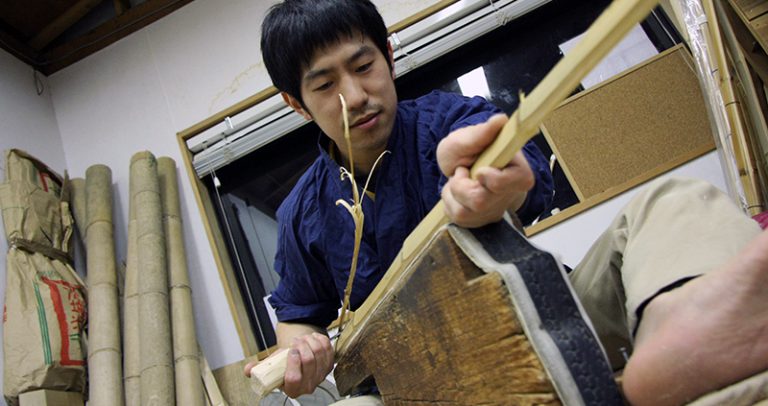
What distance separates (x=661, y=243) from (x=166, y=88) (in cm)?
270

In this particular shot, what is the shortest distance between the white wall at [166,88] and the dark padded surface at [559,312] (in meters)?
2.09

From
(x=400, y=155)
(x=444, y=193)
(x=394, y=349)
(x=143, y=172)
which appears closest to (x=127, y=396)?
(x=143, y=172)

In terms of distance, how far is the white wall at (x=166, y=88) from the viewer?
2.62m

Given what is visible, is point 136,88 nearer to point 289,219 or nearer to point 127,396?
point 127,396

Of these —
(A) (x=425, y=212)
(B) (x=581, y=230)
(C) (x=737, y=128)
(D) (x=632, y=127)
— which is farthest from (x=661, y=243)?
(D) (x=632, y=127)

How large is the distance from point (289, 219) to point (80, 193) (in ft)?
5.99

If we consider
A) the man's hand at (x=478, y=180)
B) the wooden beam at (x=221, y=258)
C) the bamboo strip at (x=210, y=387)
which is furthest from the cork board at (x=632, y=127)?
the man's hand at (x=478, y=180)

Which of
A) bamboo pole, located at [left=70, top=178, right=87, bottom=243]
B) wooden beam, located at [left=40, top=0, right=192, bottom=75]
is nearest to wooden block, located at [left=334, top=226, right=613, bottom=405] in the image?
bamboo pole, located at [left=70, top=178, right=87, bottom=243]

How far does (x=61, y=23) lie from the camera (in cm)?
300

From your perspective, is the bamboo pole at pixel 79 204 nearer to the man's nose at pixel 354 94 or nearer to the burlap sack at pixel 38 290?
the burlap sack at pixel 38 290

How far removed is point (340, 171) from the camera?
1.21 metres

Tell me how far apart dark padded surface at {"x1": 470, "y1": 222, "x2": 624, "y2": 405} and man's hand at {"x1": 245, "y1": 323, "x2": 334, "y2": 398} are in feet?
1.55

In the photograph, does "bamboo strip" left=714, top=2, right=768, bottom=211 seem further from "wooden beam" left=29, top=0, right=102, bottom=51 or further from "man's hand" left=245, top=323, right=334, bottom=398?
"wooden beam" left=29, top=0, right=102, bottom=51

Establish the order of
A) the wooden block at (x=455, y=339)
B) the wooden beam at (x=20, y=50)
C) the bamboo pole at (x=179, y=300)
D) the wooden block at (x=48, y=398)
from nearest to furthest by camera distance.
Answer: the wooden block at (x=455, y=339) → the wooden block at (x=48, y=398) → the bamboo pole at (x=179, y=300) → the wooden beam at (x=20, y=50)
